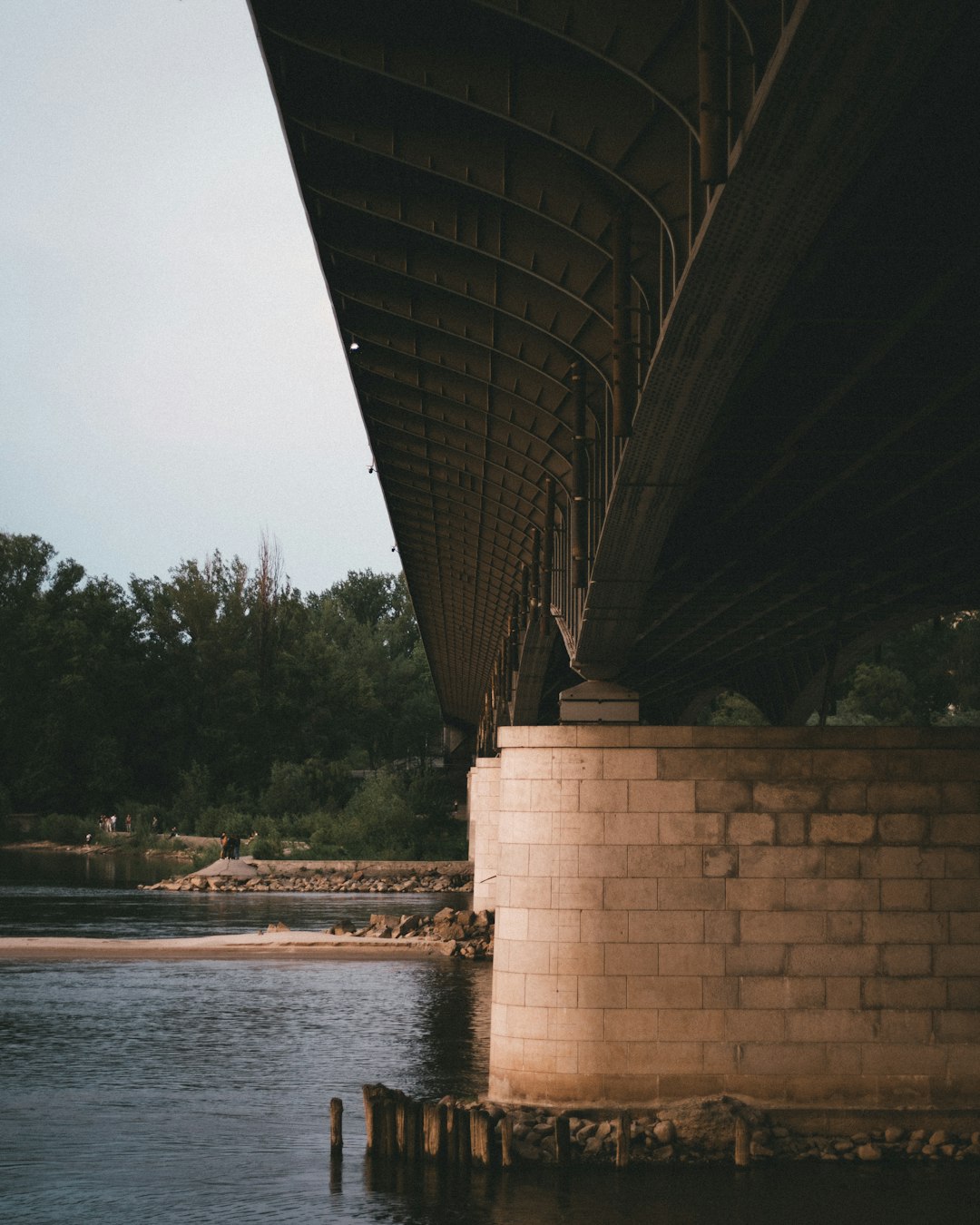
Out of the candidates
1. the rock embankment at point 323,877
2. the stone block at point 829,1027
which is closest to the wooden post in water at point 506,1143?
the stone block at point 829,1027

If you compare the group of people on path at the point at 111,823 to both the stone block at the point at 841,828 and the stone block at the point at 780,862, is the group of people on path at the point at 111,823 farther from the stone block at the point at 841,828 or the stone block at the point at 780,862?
the stone block at the point at 841,828

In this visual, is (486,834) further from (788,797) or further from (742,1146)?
(742,1146)

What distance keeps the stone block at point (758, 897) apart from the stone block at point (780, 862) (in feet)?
0.44

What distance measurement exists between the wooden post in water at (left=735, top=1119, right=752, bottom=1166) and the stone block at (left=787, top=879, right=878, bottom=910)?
2699mm

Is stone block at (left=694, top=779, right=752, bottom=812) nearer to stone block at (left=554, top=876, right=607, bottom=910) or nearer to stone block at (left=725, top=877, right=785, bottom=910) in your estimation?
stone block at (left=725, top=877, right=785, bottom=910)

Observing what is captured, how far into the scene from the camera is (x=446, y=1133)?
60.1ft

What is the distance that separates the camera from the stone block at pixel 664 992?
61.4ft

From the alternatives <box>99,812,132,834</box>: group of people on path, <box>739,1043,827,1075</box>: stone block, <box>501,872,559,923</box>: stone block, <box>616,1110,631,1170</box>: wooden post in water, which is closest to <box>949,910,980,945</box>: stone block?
<box>739,1043,827,1075</box>: stone block

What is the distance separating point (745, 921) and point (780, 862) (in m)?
0.84

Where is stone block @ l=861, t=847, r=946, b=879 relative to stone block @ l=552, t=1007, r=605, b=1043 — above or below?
above

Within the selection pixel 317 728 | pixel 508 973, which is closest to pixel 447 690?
pixel 317 728

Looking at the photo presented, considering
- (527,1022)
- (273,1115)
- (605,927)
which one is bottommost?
(273,1115)

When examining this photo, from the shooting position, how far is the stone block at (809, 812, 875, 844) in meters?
19.2

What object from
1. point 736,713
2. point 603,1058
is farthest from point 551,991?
point 736,713
